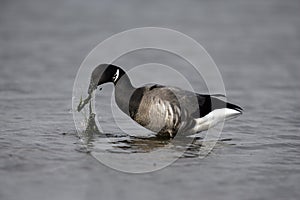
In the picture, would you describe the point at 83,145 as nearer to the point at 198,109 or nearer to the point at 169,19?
the point at 198,109

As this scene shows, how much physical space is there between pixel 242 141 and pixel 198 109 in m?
0.77

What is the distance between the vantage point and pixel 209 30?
53.9ft

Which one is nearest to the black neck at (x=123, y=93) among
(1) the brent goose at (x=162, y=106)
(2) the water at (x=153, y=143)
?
(1) the brent goose at (x=162, y=106)

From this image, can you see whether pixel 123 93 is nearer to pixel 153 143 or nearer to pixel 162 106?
pixel 162 106

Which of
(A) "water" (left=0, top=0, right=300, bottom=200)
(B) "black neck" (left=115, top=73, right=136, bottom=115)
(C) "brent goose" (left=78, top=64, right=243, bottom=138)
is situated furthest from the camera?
(B) "black neck" (left=115, top=73, right=136, bottom=115)

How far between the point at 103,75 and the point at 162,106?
0.93 metres

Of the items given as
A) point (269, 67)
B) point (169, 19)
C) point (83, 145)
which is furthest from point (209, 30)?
point (83, 145)

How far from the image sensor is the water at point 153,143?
6746mm

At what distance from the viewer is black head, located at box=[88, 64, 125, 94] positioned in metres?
8.72

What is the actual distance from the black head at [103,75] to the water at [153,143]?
759 mm

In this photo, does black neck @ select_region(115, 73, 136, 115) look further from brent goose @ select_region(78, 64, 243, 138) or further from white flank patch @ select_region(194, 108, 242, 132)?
white flank patch @ select_region(194, 108, 242, 132)

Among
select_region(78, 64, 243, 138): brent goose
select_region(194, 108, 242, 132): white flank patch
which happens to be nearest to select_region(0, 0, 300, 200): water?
select_region(194, 108, 242, 132): white flank patch

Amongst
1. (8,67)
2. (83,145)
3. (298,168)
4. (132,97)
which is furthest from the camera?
(8,67)

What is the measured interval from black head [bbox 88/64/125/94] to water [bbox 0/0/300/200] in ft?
2.49
